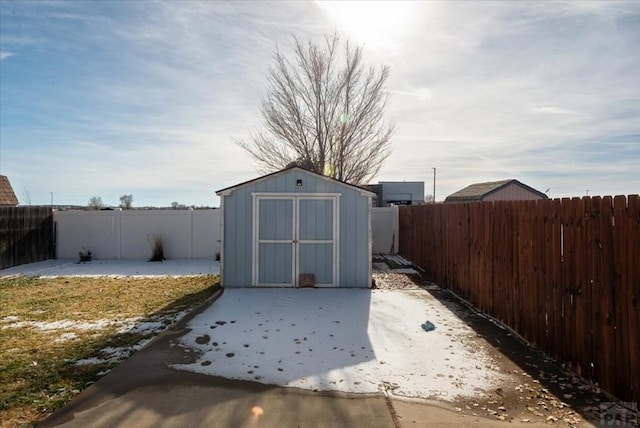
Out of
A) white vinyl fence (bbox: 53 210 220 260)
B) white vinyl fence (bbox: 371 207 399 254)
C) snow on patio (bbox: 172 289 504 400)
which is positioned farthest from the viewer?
white vinyl fence (bbox: 371 207 399 254)

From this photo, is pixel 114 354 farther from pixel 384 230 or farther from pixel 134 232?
pixel 384 230

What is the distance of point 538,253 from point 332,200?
4168mm

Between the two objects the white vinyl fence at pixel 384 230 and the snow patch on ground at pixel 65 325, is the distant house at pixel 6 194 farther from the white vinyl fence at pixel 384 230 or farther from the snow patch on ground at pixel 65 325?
the white vinyl fence at pixel 384 230

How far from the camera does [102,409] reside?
2932mm

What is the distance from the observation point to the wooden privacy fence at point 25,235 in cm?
1051

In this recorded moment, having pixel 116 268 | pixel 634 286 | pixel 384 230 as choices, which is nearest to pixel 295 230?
pixel 634 286

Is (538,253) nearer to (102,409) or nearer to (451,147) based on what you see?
(102,409)

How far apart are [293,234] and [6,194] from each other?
623 inches

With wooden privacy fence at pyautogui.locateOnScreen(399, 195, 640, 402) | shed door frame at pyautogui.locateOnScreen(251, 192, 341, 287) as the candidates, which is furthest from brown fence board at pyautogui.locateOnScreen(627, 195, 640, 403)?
shed door frame at pyautogui.locateOnScreen(251, 192, 341, 287)

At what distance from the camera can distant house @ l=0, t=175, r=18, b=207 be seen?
16.0 meters

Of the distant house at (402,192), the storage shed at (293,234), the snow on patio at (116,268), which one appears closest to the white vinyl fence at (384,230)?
the snow on patio at (116,268)

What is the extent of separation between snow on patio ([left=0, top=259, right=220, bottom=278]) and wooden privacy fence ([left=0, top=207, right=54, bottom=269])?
1.00 ft

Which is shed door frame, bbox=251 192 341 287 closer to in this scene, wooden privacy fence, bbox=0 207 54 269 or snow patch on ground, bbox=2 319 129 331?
snow patch on ground, bbox=2 319 129 331

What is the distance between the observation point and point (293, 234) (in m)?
7.75
